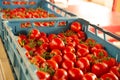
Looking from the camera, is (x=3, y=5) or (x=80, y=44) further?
(x=3, y=5)

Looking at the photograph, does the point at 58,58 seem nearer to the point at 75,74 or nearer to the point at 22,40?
the point at 75,74

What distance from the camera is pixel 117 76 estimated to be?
1615mm

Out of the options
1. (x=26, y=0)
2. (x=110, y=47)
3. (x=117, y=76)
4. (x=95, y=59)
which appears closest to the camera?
(x=117, y=76)

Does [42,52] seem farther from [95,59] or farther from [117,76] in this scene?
[117,76]

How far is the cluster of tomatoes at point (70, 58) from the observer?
5.05 ft

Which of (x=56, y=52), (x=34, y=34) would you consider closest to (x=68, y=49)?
(x=56, y=52)

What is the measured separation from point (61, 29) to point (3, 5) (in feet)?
5.43

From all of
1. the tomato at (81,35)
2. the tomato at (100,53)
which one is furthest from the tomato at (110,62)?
the tomato at (81,35)

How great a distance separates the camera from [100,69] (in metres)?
1.66

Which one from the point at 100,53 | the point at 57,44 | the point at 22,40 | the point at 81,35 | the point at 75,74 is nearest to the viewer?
the point at 75,74

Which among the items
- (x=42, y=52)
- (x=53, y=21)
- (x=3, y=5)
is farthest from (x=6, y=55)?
(x=3, y=5)

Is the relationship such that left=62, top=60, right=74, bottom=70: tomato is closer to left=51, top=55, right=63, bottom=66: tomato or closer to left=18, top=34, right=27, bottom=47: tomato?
left=51, top=55, right=63, bottom=66: tomato

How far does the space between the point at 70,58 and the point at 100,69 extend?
0.87 feet

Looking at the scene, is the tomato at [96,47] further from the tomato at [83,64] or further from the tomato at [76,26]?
the tomato at [76,26]
